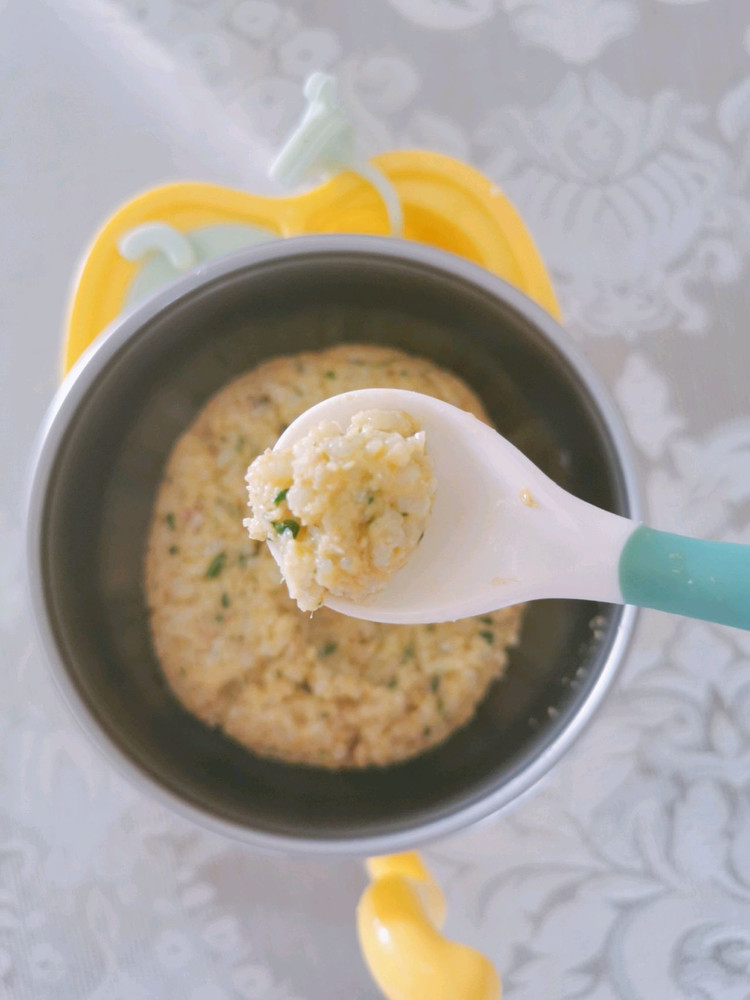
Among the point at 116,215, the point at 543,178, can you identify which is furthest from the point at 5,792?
the point at 543,178

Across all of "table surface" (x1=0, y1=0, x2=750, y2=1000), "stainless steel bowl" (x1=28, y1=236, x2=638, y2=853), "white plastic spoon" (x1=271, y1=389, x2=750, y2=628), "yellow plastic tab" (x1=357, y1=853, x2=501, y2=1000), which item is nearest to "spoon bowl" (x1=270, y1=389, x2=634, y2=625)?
"white plastic spoon" (x1=271, y1=389, x2=750, y2=628)

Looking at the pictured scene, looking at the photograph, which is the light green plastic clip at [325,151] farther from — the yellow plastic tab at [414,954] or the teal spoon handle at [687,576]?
the yellow plastic tab at [414,954]

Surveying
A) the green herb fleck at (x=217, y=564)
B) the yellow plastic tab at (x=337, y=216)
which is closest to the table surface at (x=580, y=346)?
the yellow plastic tab at (x=337, y=216)

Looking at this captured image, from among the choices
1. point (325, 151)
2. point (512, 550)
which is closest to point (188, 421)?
point (325, 151)

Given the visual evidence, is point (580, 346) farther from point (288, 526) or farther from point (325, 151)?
point (288, 526)

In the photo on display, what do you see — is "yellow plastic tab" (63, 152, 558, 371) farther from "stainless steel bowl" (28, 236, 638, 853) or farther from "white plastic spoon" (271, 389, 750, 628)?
"white plastic spoon" (271, 389, 750, 628)

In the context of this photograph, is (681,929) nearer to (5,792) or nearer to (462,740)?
(462,740)
